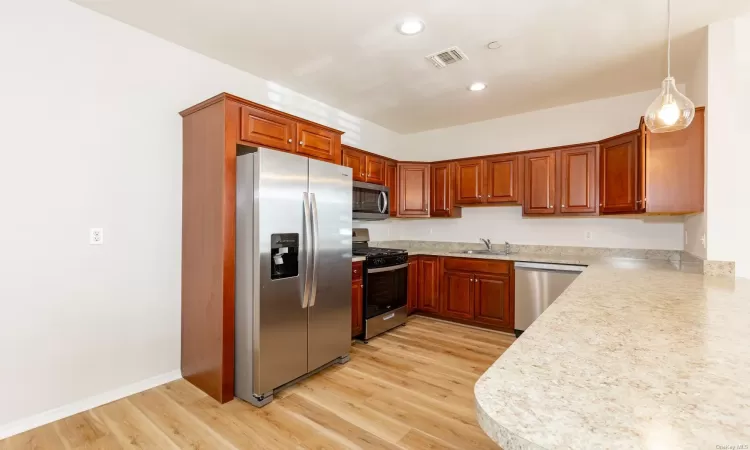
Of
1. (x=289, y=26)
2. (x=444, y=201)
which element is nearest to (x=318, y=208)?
(x=289, y=26)

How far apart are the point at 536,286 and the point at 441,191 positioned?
1767mm

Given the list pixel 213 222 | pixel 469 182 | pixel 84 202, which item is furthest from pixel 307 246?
pixel 469 182

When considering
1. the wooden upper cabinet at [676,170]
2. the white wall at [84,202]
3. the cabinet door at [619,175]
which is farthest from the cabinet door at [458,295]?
the white wall at [84,202]

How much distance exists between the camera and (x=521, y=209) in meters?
4.50

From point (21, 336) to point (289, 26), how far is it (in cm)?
268

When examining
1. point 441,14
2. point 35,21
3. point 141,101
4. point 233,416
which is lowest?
point 233,416

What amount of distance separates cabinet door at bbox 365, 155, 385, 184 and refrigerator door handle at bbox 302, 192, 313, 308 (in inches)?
62.3

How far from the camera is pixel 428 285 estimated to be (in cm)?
454

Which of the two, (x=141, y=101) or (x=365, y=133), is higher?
(x=365, y=133)

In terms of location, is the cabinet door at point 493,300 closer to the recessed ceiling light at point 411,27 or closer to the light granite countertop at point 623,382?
the light granite countertop at point 623,382

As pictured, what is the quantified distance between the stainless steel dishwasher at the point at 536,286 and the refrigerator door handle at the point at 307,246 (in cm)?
239

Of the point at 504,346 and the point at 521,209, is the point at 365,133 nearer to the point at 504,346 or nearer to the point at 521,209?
the point at 521,209

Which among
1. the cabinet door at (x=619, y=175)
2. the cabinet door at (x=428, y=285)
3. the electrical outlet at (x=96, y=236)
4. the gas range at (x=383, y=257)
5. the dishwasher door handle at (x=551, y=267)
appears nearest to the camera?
the electrical outlet at (x=96, y=236)

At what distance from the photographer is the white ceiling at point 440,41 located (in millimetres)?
2291
